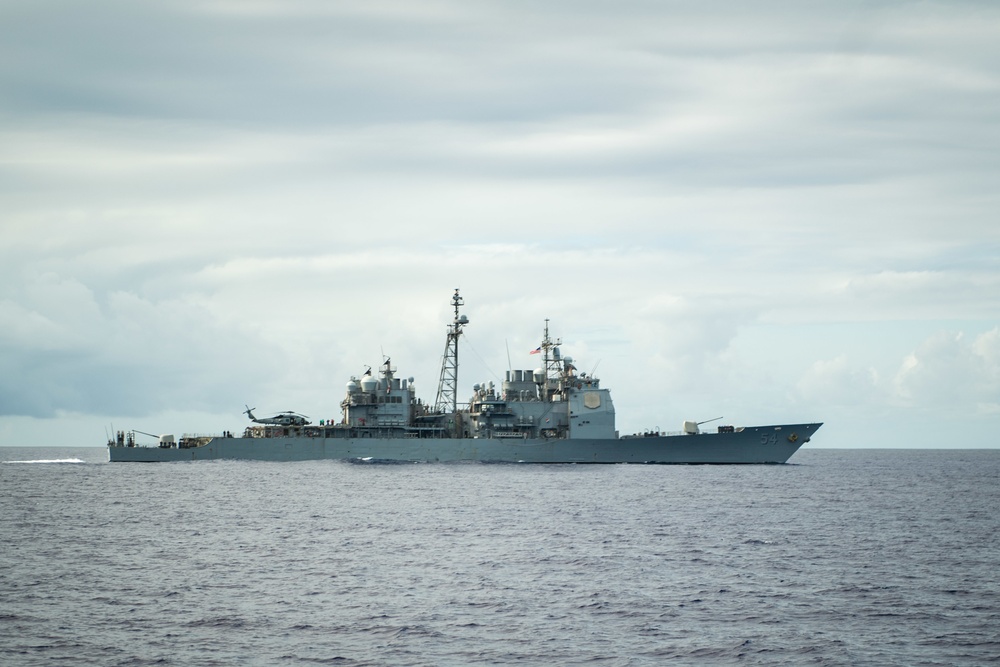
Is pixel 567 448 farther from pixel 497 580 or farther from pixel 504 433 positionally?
pixel 497 580

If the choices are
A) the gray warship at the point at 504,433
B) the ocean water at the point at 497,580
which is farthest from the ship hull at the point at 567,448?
the ocean water at the point at 497,580

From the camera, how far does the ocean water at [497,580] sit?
22109 millimetres

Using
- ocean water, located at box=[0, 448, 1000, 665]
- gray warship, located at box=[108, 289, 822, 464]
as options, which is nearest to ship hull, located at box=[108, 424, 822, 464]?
gray warship, located at box=[108, 289, 822, 464]

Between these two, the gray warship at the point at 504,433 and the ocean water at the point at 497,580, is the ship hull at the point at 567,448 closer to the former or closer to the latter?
the gray warship at the point at 504,433

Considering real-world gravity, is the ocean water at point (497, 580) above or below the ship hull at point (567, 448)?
below

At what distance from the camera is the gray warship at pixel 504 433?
8269 cm

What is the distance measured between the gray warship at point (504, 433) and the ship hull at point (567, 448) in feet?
0.28

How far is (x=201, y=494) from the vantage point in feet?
198

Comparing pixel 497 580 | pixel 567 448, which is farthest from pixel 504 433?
pixel 497 580

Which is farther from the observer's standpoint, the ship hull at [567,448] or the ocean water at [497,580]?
the ship hull at [567,448]

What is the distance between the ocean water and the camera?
22109 mm

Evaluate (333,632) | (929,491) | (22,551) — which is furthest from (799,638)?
(929,491)

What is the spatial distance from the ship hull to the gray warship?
9 centimetres

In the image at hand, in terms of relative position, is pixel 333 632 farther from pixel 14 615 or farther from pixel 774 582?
pixel 774 582
